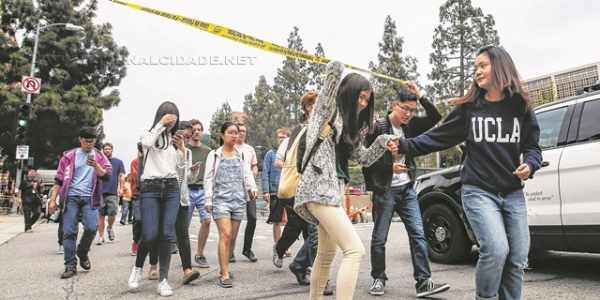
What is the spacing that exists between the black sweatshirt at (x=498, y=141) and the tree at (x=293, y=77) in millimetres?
55456

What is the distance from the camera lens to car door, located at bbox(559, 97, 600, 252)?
4.56 metres

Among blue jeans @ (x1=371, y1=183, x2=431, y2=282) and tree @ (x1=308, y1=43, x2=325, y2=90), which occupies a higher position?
tree @ (x1=308, y1=43, x2=325, y2=90)

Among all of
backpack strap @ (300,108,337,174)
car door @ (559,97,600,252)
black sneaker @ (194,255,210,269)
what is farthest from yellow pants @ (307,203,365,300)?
black sneaker @ (194,255,210,269)

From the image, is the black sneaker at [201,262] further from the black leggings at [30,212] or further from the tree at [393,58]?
the tree at [393,58]

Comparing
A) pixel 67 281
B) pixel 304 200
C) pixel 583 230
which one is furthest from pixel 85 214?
pixel 583 230

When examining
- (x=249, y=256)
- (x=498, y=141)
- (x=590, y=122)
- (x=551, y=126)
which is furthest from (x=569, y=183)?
(x=249, y=256)

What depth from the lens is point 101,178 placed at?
20.0 ft

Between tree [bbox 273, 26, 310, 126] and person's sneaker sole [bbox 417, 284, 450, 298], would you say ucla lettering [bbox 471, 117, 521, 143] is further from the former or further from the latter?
tree [bbox 273, 26, 310, 126]

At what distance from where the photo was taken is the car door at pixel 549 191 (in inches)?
194

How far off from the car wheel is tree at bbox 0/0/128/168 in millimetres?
25086

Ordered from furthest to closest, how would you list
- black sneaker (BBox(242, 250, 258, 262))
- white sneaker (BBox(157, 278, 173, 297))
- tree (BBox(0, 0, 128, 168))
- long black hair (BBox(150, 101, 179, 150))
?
1. tree (BBox(0, 0, 128, 168))
2. black sneaker (BBox(242, 250, 258, 262))
3. long black hair (BBox(150, 101, 179, 150))
4. white sneaker (BBox(157, 278, 173, 297))

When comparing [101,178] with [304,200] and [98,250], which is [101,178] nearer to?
[98,250]

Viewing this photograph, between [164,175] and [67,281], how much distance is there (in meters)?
1.86

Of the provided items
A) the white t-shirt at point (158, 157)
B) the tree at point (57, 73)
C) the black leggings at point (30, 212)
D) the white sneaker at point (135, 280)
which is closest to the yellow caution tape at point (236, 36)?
the white t-shirt at point (158, 157)
